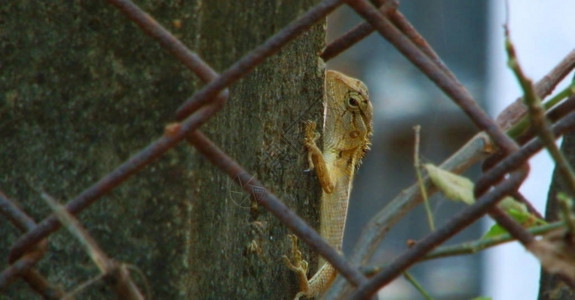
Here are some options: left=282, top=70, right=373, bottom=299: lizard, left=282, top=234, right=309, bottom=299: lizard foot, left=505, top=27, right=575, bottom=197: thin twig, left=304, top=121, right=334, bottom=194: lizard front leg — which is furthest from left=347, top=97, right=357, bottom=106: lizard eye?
left=505, top=27, right=575, bottom=197: thin twig

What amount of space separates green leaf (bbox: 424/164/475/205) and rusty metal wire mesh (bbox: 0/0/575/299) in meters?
0.03

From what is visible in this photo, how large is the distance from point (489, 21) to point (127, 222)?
27.9 ft

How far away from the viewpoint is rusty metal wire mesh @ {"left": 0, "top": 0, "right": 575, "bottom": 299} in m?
1.43

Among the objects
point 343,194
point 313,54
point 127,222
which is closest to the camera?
point 127,222

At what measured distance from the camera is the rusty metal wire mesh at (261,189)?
1432 millimetres

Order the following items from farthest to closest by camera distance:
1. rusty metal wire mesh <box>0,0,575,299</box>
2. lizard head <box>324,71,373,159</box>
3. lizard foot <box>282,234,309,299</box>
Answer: lizard head <box>324,71,373,159</box> < lizard foot <box>282,234,309,299</box> < rusty metal wire mesh <box>0,0,575,299</box>

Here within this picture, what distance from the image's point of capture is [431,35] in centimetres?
884

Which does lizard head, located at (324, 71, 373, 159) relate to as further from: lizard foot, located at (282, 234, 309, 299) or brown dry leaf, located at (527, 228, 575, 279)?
brown dry leaf, located at (527, 228, 575, 279)

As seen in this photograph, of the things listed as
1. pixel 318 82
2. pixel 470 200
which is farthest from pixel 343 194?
pixel 470 200

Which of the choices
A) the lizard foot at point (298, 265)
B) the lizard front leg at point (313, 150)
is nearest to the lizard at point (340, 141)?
the lizard front leg at point (313, 150)

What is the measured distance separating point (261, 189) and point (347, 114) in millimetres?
3455

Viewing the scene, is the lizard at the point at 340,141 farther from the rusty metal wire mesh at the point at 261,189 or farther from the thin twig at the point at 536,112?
the thin twig at the point at 536,112

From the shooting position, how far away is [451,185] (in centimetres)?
149

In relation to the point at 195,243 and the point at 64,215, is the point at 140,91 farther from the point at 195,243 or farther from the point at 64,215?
the point at 64,215
